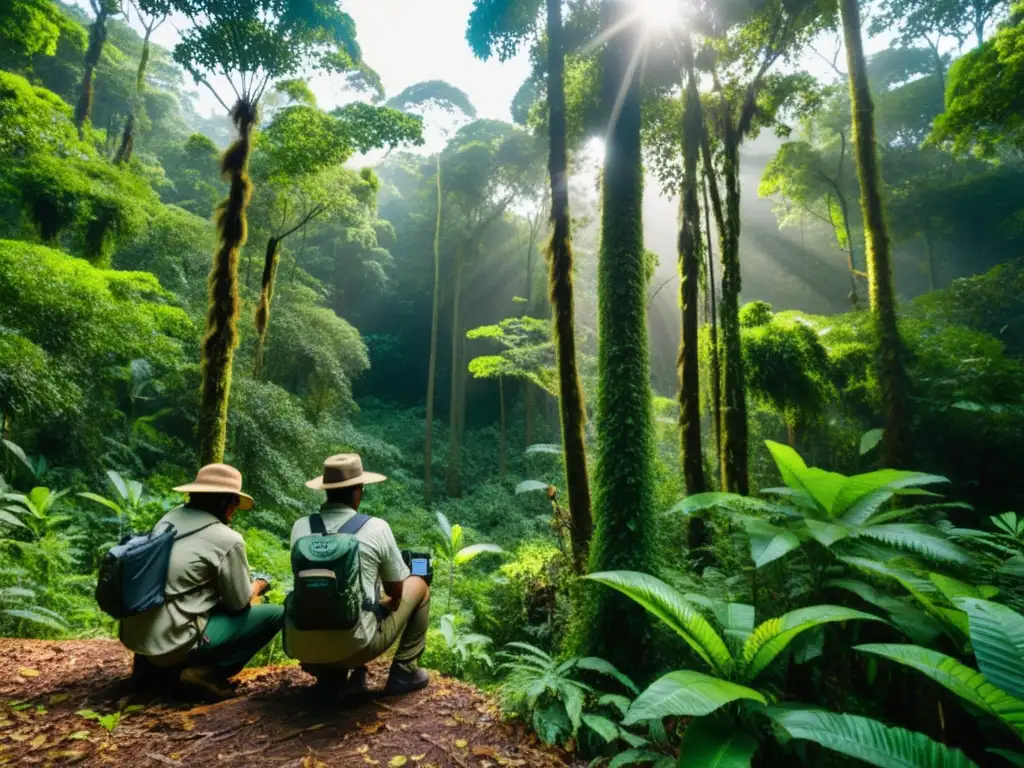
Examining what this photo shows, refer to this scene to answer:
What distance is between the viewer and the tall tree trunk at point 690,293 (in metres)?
6.86

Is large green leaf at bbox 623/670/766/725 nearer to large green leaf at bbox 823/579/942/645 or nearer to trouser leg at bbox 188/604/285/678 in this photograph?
large green leaf at bbox 823/579/942/645

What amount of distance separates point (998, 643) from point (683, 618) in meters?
0.98

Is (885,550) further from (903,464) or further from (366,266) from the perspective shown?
(366,266)

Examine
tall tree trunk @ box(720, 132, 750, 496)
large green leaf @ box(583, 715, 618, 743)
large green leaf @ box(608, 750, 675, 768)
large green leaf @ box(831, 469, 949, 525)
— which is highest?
tall tree trunk @ box(720, 132, 750, 496)

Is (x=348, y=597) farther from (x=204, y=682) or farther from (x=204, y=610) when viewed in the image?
(x=204, y=682)

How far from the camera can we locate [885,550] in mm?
2578

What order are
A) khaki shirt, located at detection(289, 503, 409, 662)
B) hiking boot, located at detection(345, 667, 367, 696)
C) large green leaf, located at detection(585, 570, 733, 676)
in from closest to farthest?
1. large green leaf, located at detection(585, 570, 733, 676)
2. khaki shirt, located at detection(289, 503, 409, 662)
3. hiking boot, located at detection(345, 667, 367, 696)

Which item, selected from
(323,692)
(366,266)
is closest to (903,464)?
(323,692)

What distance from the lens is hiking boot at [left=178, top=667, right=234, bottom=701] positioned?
276 centimetres

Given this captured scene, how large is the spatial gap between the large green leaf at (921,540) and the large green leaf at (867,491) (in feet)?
0.28

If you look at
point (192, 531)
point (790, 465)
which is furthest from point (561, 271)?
point (192, 531)

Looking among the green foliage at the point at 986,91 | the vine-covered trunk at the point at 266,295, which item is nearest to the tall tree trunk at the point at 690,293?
the green foliage at the point at 986,91

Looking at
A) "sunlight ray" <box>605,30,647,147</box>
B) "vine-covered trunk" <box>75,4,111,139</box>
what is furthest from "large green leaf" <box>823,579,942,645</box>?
"vine-covered trunk" <box>75,4,111,139</box>

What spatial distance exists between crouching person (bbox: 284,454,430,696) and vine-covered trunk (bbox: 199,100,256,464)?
3277 millimetres
